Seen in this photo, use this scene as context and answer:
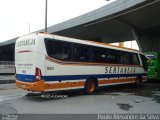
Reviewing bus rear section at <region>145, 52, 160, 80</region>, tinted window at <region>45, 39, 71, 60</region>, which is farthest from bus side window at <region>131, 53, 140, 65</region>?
tinted window at <region>45, 39, 71, 60</region>

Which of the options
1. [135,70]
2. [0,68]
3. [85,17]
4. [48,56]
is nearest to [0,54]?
[0,68]

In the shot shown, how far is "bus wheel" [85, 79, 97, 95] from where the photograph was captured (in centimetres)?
1441

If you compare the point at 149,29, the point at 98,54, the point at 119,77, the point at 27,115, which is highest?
the point at 149,29

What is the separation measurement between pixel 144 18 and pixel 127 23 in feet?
10.8

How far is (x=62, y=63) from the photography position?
502 inches

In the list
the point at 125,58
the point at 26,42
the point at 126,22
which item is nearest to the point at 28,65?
the point at 26,42

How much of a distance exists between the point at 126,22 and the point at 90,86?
63.5ft

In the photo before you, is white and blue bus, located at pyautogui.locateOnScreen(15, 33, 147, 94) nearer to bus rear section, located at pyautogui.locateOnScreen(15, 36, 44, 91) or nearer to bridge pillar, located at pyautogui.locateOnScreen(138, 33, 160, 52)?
bus rear section, located at pyautogui.locateOnScreen(15, 36, 44, 91)

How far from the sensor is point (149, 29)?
121ft

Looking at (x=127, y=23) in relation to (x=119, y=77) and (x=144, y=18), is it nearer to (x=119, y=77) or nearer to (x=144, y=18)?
(x=144, y=18)

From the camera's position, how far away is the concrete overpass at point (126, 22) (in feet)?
82.7

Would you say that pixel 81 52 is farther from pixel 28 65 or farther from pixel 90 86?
pixel 28 65

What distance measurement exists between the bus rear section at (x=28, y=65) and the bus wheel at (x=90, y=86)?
3.32 meters

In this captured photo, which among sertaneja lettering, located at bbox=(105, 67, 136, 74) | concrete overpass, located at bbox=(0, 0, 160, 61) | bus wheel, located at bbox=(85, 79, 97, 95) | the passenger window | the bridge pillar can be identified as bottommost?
bus wheel, located at bbox=(85, 79, 97, 95)
